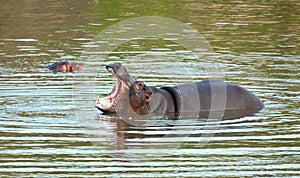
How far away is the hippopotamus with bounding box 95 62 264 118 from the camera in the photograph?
448 inches

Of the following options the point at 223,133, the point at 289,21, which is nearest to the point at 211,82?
the point at 223,133

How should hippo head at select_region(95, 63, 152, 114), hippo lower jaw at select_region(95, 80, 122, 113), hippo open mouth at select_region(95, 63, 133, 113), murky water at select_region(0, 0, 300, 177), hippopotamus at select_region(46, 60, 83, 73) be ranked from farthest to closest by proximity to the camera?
hippopotamus at select_region(46, 60, 83, 73)
hippo lower jaw at select_region(95, 80, 122, 113)
hippo head at select_region(95, 63, 152, 114)
hippo open mouth at select_region(95, 63, 133, 113)
murky water at select_region(0, 0, 300, 177)

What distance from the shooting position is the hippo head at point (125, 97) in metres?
11.3

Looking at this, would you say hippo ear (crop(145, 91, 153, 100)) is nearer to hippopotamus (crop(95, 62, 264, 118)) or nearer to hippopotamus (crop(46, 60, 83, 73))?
hippopotamus (crop(95, 62, 264, 118))

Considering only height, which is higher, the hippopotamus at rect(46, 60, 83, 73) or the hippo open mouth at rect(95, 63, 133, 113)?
the hippo open mouth at rect(95, 63, 133, 113)

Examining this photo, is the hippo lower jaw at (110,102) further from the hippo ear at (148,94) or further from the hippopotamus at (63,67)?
the hippopotamus at (63,67)

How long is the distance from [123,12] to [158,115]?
10675mm

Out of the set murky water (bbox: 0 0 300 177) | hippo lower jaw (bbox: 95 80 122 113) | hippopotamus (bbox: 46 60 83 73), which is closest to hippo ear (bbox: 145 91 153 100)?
hippo lower jaw (bbox: 95 80 122 113)

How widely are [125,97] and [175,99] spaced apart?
2.25 feet

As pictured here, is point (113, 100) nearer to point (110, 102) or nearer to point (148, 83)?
point (110, 102)

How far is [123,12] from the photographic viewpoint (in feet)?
72.3

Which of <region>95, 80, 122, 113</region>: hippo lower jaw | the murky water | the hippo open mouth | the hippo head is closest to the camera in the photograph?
the murky water

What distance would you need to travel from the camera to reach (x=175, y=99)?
1175 cm

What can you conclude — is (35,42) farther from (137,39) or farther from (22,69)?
(22,69)
